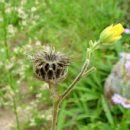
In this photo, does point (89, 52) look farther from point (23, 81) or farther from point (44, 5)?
point (44, 5)

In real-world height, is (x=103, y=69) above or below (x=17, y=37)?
below

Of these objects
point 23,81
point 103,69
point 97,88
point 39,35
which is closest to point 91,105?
point 97,88

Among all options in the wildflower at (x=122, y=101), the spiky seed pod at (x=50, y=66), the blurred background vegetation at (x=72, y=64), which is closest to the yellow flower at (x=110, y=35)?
the spiky seed pod at (x=50, y=66)

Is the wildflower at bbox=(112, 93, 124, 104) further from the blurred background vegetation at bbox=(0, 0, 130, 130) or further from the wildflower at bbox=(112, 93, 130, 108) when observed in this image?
the blurred background vegetation at bbox=(0, 0, 130, 130)

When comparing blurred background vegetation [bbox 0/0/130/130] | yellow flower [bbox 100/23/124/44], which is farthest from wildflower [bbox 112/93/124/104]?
yellow flower [bbox 100/23/124/44]

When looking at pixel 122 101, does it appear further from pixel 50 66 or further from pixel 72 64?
pixel 50 66

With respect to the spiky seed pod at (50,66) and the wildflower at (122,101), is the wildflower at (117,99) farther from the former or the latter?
the spiky seed pod at (50,66)
